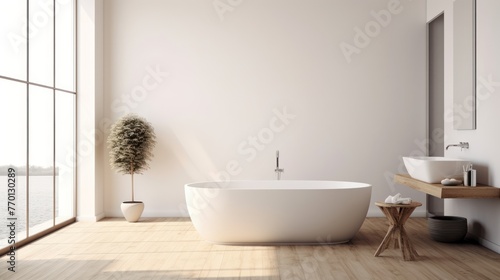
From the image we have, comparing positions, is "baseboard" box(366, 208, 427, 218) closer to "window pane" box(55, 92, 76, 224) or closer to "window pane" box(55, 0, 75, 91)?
"window pane" box(55, 92, 76, 224)

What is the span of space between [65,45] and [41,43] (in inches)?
28.1

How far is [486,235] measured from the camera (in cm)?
498

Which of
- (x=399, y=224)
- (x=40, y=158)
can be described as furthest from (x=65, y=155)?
(x=399, y=224)

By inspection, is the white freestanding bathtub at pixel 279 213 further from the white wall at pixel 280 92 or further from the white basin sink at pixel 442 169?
the white wall at pixel 280 92

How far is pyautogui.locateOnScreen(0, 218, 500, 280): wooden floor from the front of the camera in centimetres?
410

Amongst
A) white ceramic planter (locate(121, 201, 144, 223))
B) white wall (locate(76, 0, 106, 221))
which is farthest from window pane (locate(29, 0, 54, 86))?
white ceramic planter (locate(121, 201, 144, 223))

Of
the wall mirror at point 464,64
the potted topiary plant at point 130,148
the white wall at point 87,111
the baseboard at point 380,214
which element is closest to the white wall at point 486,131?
the wall mirror at point 464,64

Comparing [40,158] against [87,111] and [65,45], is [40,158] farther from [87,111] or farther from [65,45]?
[65,45]

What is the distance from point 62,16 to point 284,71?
2813 mm


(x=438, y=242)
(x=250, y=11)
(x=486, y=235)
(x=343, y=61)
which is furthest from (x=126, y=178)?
(x=486, y=235)

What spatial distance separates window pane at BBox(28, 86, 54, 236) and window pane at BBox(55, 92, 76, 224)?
219 mm

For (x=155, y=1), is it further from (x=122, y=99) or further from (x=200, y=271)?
(x=200, y=271)

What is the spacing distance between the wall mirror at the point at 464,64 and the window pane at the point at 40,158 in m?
4.35

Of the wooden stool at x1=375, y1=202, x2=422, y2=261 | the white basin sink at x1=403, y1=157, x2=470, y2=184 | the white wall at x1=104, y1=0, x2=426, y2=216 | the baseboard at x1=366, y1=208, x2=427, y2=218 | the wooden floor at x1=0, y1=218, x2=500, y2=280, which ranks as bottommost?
the wooden floor at x1=0, y1=218, x2=500, y2=280
